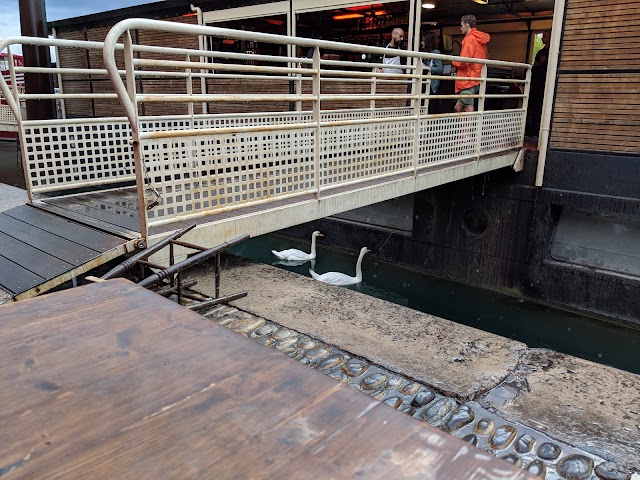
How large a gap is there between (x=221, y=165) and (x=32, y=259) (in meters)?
1.52

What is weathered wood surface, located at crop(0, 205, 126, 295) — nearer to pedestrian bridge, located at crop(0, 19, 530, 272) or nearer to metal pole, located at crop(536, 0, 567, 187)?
pedestrian bridge, located at crop(0, 19, 530, 272)

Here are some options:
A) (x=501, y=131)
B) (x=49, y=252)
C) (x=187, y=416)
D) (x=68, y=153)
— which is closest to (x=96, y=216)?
(x=49, y=252)

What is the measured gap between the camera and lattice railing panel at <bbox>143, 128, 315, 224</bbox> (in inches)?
143

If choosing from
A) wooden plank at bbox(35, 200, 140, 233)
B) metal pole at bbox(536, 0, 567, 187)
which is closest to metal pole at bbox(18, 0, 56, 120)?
wooden plank at bbox(35, 200, 140, 233)

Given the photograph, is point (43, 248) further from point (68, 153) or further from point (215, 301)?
point (68, 153)

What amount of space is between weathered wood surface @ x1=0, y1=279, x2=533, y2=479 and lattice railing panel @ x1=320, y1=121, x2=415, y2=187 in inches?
147

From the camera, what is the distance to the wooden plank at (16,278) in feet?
11.1

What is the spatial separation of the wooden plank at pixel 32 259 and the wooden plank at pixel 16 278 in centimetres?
3

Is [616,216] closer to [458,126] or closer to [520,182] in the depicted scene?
[520,182]

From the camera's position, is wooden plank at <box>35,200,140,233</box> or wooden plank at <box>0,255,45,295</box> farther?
wooden plank at <box>35,200,140,233</box>

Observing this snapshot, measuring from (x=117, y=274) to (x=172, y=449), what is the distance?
2516mm

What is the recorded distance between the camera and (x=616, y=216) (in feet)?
24.1

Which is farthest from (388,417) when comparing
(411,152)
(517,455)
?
(411,152)

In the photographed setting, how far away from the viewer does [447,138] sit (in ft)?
21.1
